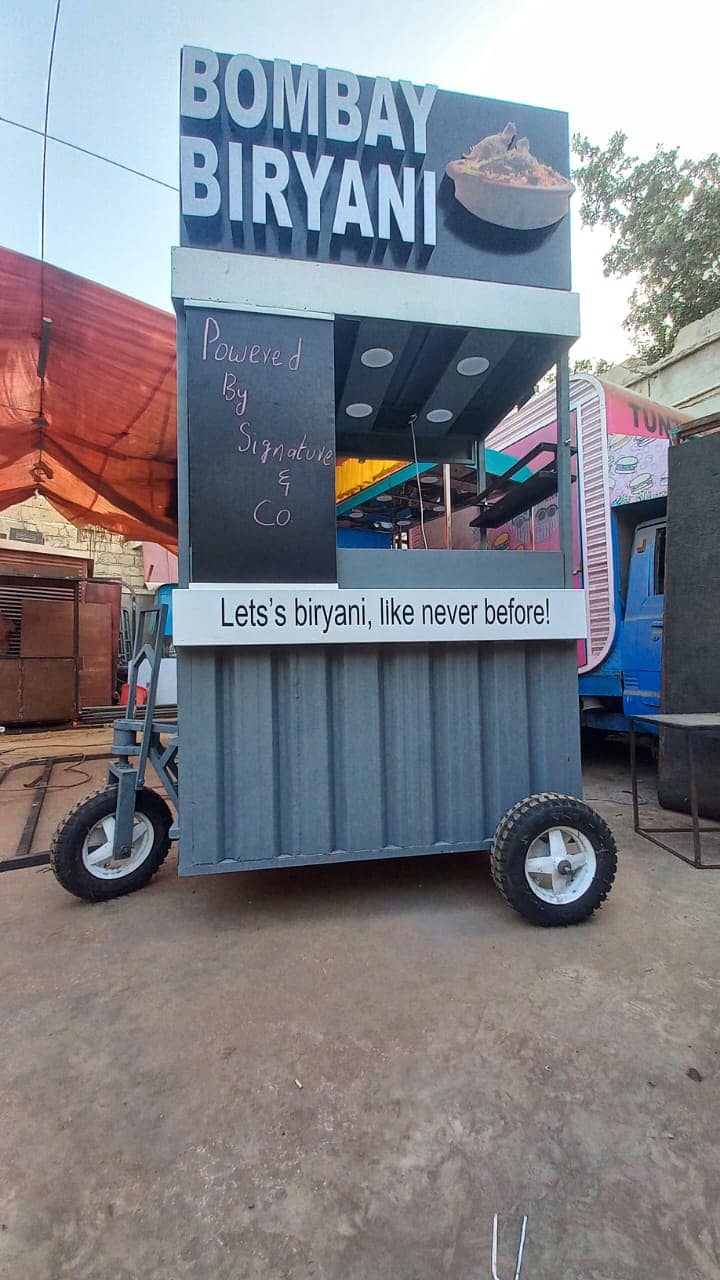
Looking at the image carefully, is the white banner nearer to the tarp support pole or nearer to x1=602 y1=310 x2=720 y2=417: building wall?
the tarp support pole

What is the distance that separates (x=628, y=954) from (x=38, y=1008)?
230cm

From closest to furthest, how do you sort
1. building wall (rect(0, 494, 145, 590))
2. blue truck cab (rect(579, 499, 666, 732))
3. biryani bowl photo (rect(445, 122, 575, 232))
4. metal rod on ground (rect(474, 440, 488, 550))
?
1. biryani bowl photo (rect(445, 122, 575, 232))
2. metal rod on ground (rect(474, 440, 488, 550))
3. blue truck cab (rect(579, 499, 666, 732))
4. building wall (rect(0, 494, 145, 590))

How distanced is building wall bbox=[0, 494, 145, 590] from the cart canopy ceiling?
326 inches

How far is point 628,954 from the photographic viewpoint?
90.9 inches

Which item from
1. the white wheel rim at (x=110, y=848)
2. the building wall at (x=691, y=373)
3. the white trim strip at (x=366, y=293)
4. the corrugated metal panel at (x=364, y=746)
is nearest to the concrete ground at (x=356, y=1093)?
the white wheel rim at (x=110, y=848)

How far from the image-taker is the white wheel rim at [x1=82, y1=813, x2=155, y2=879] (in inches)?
112

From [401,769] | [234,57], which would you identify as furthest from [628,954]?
[234,57]

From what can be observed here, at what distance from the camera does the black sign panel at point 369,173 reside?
2.54 meters

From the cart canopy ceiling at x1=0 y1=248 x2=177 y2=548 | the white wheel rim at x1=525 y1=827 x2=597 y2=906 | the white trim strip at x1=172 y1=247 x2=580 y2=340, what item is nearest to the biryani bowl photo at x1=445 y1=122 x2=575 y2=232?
the white trim strip at x1=172 y1=247 x2=580 y2=340

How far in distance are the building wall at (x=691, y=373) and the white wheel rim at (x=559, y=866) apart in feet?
37.0

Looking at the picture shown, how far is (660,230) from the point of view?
13.8 m

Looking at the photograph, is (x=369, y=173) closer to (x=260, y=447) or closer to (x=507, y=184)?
(x=507, y=184)

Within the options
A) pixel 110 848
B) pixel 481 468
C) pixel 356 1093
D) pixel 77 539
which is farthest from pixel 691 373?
pixel 77 539

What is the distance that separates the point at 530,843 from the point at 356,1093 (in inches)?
49.6
